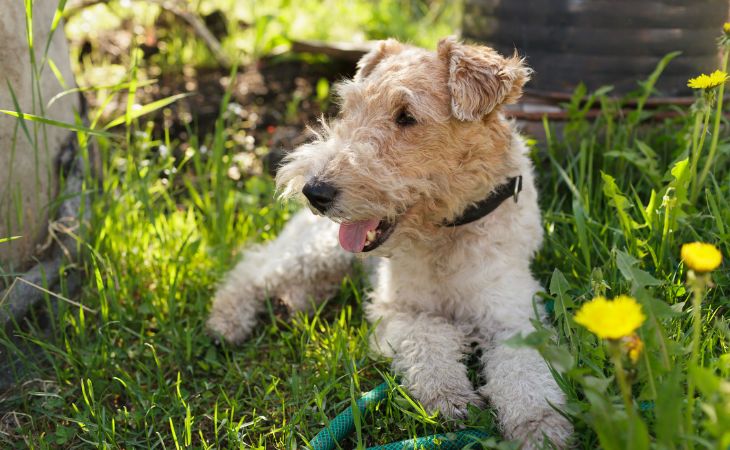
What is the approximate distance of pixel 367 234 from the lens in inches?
113

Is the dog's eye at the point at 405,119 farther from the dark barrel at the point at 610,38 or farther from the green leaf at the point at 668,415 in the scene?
the dark barrel at the point at 610,38

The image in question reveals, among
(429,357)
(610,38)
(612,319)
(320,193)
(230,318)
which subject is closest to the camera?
(612,319)

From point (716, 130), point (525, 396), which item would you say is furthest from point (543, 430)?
point (716, 130)

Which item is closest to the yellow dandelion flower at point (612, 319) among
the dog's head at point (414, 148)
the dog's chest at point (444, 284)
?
the dog's head at point (414, 148)

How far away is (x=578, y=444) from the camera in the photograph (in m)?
2.38

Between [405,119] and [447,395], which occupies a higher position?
[405,119]

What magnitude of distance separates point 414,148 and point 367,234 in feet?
1.36

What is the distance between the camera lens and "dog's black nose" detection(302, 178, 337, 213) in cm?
262

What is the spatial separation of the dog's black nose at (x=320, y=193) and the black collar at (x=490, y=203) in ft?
2.13

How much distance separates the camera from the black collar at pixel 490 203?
9.96 feet

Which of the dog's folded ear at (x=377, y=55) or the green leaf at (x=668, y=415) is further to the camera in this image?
the dog's folded ear at (x=377, y=55)

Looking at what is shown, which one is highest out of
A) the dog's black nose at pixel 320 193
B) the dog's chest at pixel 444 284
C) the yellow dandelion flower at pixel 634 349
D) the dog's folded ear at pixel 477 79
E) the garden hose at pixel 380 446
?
the dog's folded ear at pixel 477 79

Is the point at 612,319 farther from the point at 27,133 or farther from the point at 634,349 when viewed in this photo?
the point at 27,133

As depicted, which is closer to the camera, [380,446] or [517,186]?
[380,446]
